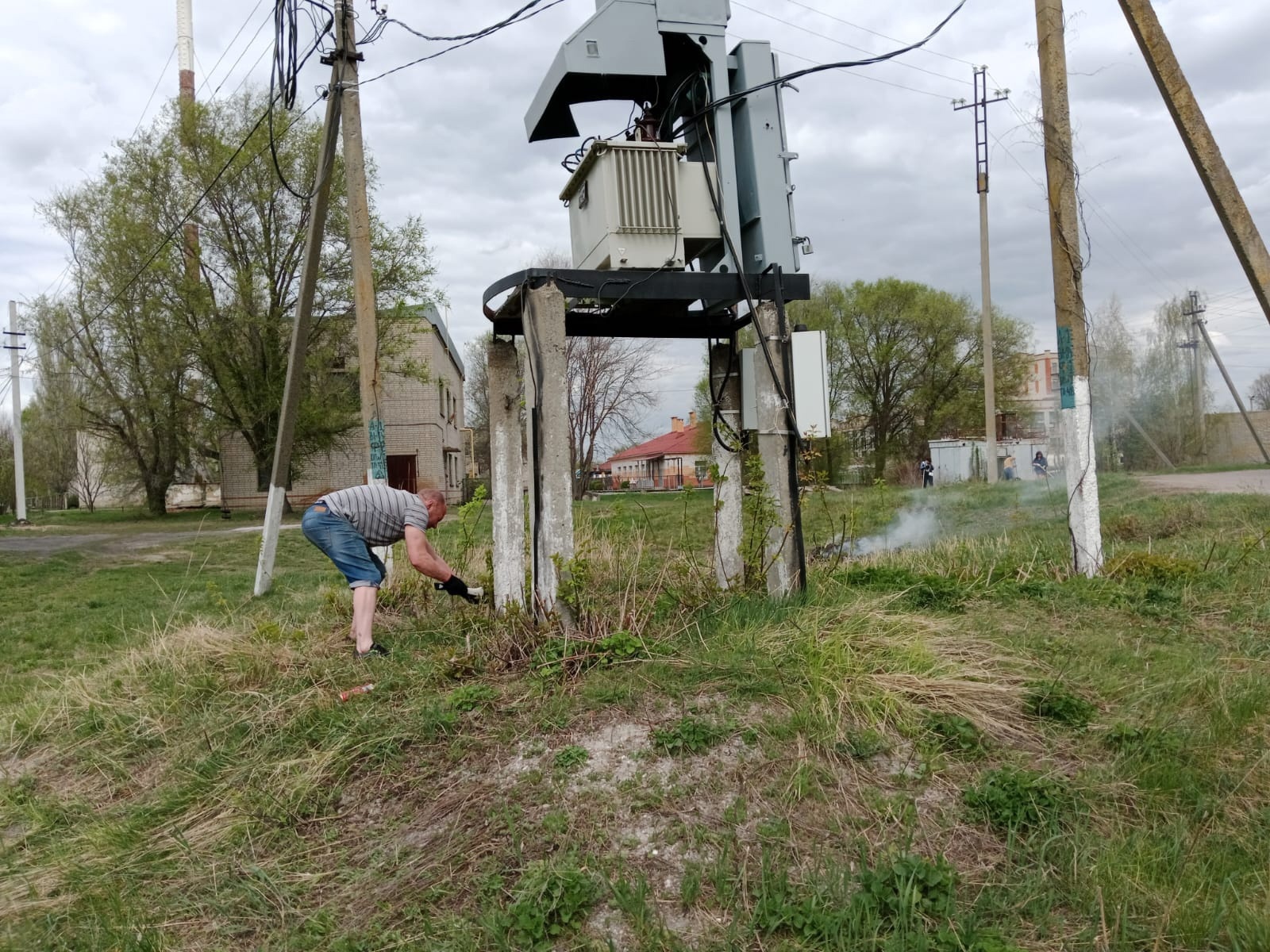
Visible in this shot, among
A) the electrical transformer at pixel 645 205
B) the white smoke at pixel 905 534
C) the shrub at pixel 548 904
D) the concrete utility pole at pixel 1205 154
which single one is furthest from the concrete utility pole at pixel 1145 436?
the shrub at pixel 548 904

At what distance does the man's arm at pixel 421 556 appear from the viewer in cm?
531

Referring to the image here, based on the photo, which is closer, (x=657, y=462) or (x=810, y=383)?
(x=810, y=383)

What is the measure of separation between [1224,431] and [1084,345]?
39465 mm

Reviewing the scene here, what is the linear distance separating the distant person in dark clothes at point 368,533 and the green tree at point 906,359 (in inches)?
1371

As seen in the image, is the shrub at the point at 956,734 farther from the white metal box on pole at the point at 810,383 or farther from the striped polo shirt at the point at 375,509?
the striped polo shirt at the point at 375,509

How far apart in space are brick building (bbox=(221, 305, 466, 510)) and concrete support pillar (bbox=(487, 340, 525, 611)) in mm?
24357

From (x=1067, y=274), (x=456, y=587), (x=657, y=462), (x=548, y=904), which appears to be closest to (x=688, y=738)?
(x=548, y=904)

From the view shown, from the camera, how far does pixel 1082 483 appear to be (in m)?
6.88

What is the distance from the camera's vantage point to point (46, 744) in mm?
4875

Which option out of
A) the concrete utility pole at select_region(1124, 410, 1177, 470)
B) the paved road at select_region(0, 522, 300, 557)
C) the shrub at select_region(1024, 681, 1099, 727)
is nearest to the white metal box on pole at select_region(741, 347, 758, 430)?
the shrub at select_region(1024, 681, 1099, 727)

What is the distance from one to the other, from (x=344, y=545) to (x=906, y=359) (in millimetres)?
37160

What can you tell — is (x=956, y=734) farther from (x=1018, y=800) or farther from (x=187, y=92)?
(x=187, y=92)

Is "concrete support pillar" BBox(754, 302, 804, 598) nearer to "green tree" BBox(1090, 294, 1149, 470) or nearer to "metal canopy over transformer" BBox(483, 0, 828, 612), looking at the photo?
"metal canopy over transformer" BBox(483, 0, 828, 612)

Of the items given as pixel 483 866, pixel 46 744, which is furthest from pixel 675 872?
pixel 46 744
